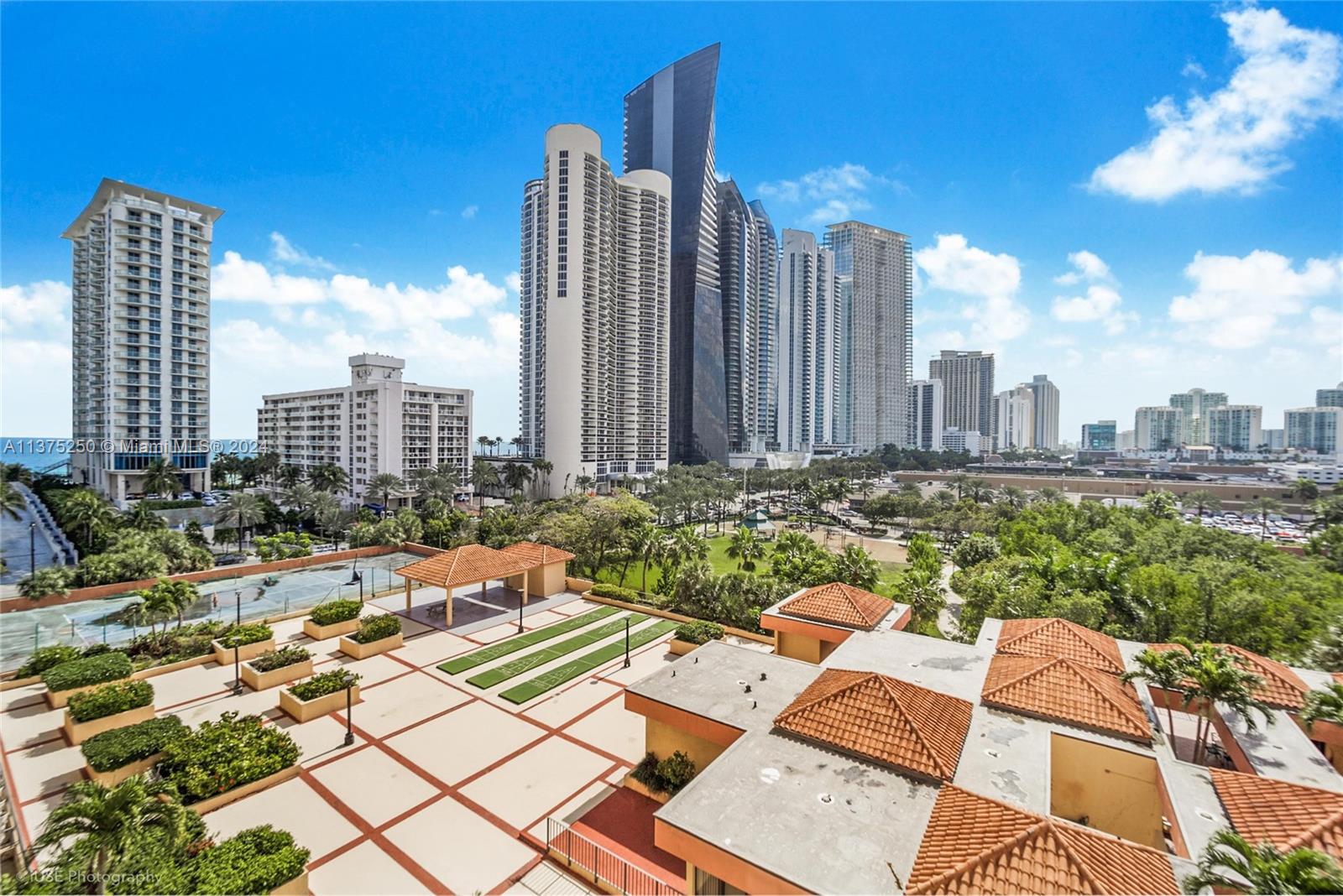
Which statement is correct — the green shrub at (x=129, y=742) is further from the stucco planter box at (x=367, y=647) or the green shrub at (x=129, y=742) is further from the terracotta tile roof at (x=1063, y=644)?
the terracotta tile roof at (x=1063, y=644)

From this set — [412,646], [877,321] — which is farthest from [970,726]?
[877,321]

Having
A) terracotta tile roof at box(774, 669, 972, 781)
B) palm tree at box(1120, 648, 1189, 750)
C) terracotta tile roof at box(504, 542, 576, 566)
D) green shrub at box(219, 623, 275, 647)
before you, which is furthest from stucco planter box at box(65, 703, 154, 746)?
palm tree at box(1120, 648, 1189, 750)

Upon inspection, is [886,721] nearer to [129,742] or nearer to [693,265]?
[129,742]

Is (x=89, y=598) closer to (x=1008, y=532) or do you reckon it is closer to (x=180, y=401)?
(x=180, y=401)

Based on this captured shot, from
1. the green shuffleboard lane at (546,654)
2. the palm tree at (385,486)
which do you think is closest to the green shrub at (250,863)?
the green shuffleboard lane at (546,654)

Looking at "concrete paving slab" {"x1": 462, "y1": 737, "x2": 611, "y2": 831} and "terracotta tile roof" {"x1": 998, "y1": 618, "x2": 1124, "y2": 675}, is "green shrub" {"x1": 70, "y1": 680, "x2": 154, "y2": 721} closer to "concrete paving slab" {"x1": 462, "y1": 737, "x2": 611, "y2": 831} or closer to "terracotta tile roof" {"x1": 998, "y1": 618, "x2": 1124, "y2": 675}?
"concrete paving slab" {"x1": 462, "y1": 737, "x2": 611, "y2": 831}

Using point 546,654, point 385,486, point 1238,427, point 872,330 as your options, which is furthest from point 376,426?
Result: point 1238,427
